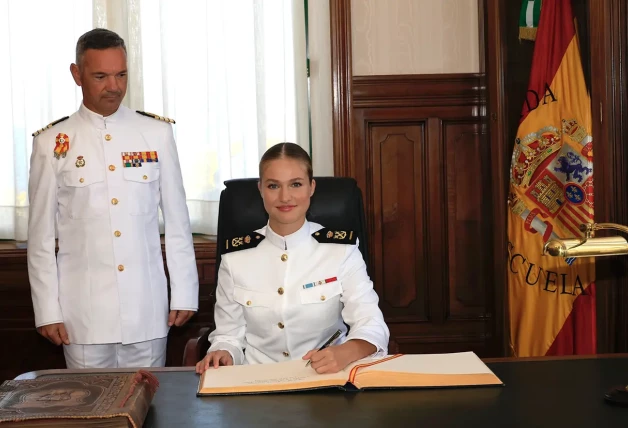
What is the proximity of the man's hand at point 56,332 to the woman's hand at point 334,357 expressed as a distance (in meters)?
1.14

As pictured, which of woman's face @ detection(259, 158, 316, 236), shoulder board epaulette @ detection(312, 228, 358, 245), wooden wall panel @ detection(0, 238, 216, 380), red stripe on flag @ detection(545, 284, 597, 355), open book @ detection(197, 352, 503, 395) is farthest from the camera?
wooden wall panel @ detection(0, 238, 216, 380)

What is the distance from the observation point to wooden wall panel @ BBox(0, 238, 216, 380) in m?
3.49

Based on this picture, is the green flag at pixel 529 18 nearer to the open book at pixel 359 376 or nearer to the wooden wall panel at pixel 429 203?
the wooden wall panel at pixel 429 203

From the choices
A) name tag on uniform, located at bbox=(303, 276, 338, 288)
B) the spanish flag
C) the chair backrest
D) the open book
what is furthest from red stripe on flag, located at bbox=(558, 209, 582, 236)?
the open book

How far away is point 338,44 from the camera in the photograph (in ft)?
11.8

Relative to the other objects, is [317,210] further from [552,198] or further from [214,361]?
[552,198]

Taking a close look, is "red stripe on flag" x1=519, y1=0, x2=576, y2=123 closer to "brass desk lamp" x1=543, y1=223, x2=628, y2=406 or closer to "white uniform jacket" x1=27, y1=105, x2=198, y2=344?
"white uniform jacket" x1=27, y1=105, x2=198, y2=344

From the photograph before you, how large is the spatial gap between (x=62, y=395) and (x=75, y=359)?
120cm

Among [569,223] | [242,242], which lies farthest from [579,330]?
[242,242]

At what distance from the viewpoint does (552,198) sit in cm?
303

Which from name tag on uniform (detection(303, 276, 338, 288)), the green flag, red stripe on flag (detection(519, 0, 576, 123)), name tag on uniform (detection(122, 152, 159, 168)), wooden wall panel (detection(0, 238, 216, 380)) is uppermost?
the green flag

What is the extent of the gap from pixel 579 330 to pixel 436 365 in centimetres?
149

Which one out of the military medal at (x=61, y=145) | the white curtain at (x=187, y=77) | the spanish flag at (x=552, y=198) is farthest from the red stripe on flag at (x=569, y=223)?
the military medal at (x=61, y=145)

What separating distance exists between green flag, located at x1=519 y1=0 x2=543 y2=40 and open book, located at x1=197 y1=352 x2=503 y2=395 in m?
1.94
